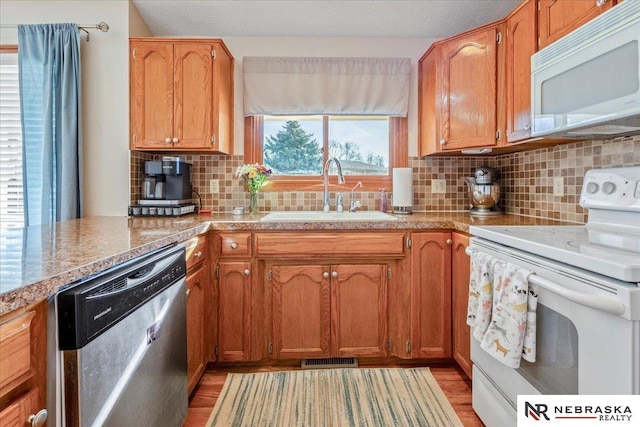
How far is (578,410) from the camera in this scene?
0.99 m

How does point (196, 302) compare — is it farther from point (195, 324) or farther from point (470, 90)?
point (470, 90)

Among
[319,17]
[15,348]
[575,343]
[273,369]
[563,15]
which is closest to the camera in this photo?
[15,348]

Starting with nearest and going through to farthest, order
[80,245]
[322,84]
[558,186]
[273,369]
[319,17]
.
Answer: [80,245] < [558,186] < [273,369] < [319,17] < [322,84]

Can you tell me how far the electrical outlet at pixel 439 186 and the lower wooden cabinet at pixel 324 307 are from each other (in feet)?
3.15

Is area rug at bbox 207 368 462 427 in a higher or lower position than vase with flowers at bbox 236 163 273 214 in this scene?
lower

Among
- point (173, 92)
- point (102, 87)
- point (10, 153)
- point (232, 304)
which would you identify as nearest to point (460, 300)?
point (232, 304)

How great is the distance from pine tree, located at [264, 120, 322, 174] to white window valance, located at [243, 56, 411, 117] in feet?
0.60

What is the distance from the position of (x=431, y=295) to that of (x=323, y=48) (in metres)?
1.92

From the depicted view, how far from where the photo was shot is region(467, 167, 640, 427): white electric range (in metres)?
0.84

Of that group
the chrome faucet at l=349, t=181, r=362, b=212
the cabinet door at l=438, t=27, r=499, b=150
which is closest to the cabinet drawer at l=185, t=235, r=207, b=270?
the chrome faucet at l=349, t=181, r=362, b=212

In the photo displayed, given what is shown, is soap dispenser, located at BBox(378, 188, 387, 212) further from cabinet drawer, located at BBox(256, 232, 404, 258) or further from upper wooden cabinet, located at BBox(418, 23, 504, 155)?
cabinet drawer, located at BBox(256, 232, 404, 258)

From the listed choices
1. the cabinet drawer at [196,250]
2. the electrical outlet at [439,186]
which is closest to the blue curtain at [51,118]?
the cabinet drawer at [196,250]

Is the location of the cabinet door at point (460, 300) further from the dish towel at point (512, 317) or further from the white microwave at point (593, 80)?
the white microwave at point (593, 80)

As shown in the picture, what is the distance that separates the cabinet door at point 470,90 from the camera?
2.07 metres
